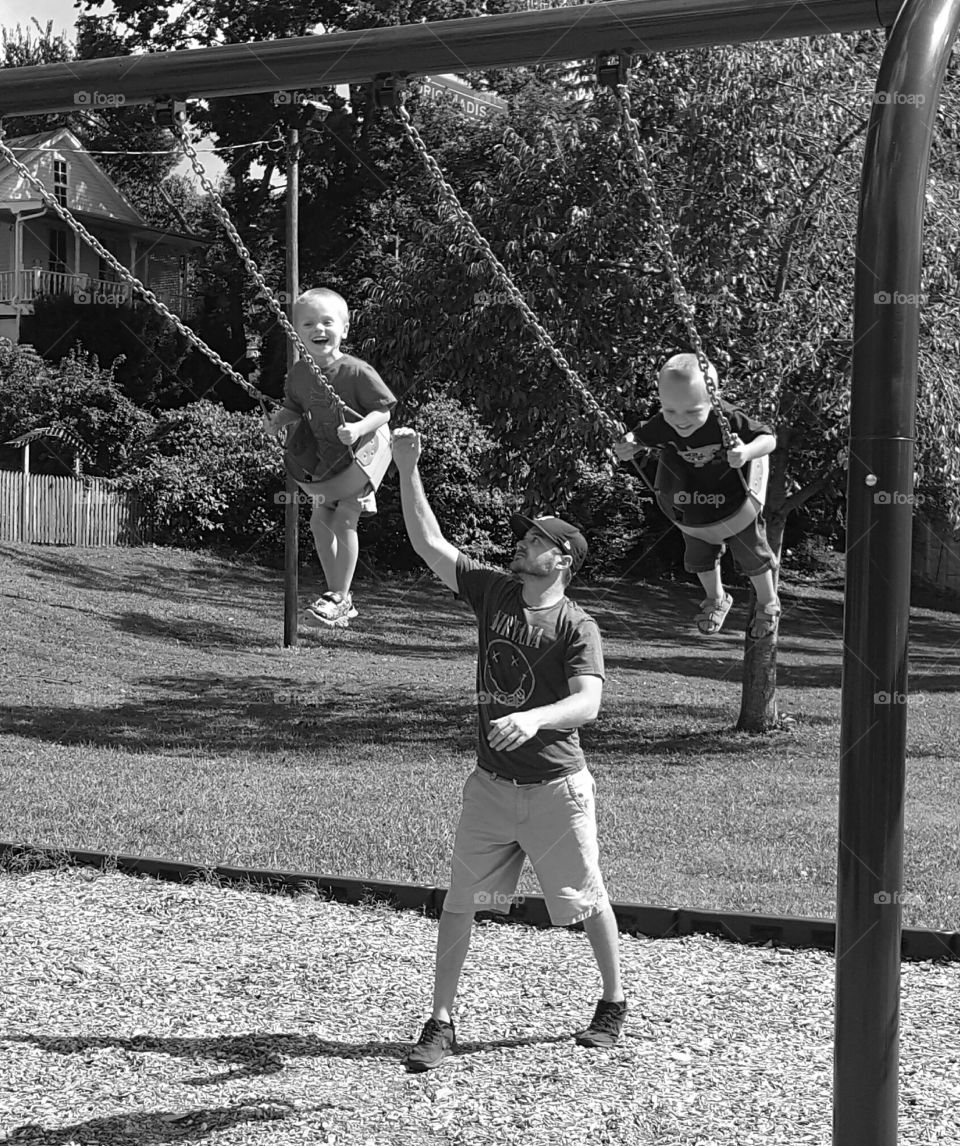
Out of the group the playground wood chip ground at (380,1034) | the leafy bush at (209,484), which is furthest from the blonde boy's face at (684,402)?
the leafy bush at (209,484)

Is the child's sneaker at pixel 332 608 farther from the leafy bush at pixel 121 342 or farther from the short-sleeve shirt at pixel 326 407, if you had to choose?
the leafy bush at pixel 121 342

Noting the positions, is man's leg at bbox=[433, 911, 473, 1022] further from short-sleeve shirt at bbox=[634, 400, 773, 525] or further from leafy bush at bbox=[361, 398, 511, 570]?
leafy bush at bbox=[361, 398, 511, 570]

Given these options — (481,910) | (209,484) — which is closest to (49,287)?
(209,484)

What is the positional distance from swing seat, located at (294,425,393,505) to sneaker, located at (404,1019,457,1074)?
2433 mm

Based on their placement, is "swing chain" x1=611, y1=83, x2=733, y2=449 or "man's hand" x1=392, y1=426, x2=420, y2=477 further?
"man's hand" x1=392, y1=426, x2=420, y2=477

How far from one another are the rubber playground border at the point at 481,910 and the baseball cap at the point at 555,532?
264 centimetres

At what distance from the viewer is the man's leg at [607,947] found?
5371 millimetres

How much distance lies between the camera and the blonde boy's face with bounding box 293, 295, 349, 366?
3820 mm

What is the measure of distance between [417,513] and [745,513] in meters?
1.34

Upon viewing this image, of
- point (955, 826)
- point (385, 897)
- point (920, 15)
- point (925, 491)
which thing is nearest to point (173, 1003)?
point (385, 897)

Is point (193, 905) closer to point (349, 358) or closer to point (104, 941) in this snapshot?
point (104, 941)

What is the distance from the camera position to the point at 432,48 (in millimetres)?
4242

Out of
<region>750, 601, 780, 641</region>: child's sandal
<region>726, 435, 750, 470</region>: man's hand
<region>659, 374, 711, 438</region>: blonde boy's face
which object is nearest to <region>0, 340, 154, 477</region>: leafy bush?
<region>750, 601, 780, 641</region>: child's sandal

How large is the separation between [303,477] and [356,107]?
447 inches
